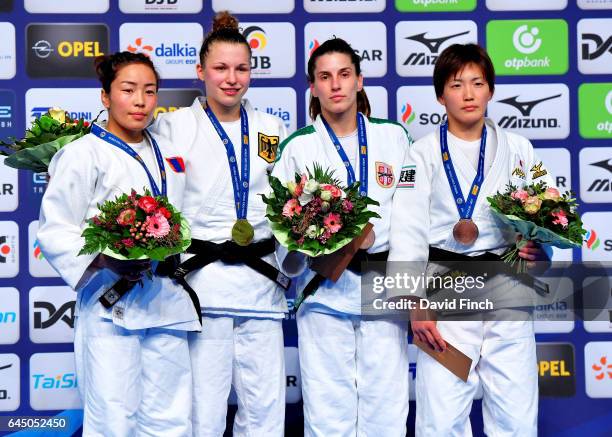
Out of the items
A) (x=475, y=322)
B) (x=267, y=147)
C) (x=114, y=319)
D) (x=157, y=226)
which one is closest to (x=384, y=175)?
(x=267, y=147)

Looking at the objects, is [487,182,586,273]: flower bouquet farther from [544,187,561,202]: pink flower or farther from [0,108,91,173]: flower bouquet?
[0,108,91,173]: flower bouquet

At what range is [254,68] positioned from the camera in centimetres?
473

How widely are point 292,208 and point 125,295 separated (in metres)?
0.87

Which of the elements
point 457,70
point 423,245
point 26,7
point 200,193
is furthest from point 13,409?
point 457,70

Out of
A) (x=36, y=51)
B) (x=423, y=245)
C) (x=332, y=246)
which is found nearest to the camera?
(x=332, y=246)

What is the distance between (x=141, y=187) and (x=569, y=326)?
114 inches

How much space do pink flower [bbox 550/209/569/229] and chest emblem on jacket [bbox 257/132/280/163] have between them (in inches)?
57.0

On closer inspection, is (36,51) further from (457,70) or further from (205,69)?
(457,70)

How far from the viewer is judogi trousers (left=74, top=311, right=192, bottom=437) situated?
348 cm

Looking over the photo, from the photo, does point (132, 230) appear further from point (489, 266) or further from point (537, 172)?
point (537, 172)

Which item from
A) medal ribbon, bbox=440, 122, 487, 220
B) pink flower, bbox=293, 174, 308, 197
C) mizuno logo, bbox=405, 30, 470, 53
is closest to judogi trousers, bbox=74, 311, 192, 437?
pink flower, bbox=293, 174, 308, 197

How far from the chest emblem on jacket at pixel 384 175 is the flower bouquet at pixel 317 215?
34cm

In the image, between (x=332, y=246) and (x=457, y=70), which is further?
(x=457, y=70)

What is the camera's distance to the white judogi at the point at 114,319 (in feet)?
11.4
